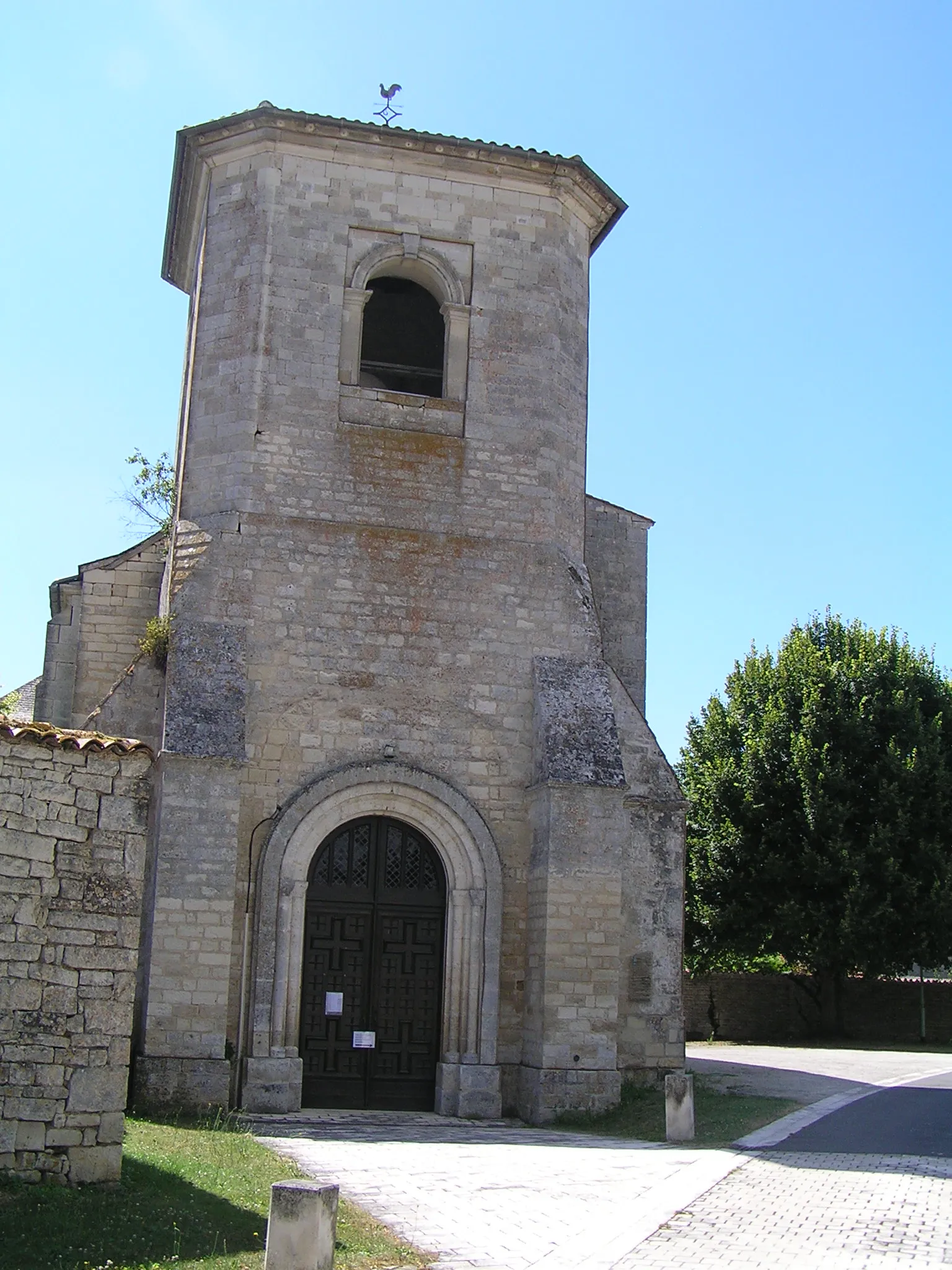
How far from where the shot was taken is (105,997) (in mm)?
8391

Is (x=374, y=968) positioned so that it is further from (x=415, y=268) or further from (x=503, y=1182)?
(x=415, y=268)

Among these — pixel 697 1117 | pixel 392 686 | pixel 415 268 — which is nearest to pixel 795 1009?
pixel 697 1117

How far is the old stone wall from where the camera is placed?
88.7 ft

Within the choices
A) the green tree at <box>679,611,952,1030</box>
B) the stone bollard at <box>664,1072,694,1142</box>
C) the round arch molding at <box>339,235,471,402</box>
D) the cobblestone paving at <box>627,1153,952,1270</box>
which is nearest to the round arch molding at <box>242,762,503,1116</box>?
the stone bollard at <box>664,1072,694,1142</box>

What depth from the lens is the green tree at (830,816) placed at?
23797 mm

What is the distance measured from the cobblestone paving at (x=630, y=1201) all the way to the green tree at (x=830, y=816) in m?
13.1

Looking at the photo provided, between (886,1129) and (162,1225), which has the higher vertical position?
(886,1129)

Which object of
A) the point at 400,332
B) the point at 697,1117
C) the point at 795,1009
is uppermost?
the point at 400,332

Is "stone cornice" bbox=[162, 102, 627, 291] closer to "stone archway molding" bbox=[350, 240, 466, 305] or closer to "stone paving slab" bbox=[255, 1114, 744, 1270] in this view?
"stone archway molding" bbox=[350, 240, 466, 305]

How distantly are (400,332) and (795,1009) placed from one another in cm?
1708

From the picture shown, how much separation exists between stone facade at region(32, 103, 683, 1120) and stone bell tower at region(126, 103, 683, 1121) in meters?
0.03

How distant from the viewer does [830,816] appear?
24.1 metres

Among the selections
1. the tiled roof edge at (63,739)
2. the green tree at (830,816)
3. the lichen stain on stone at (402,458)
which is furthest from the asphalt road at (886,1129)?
the green tree at (830,816)

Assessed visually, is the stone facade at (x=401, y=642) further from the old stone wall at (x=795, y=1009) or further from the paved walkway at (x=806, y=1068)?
the old stone wall at (x=795, y=1009)
